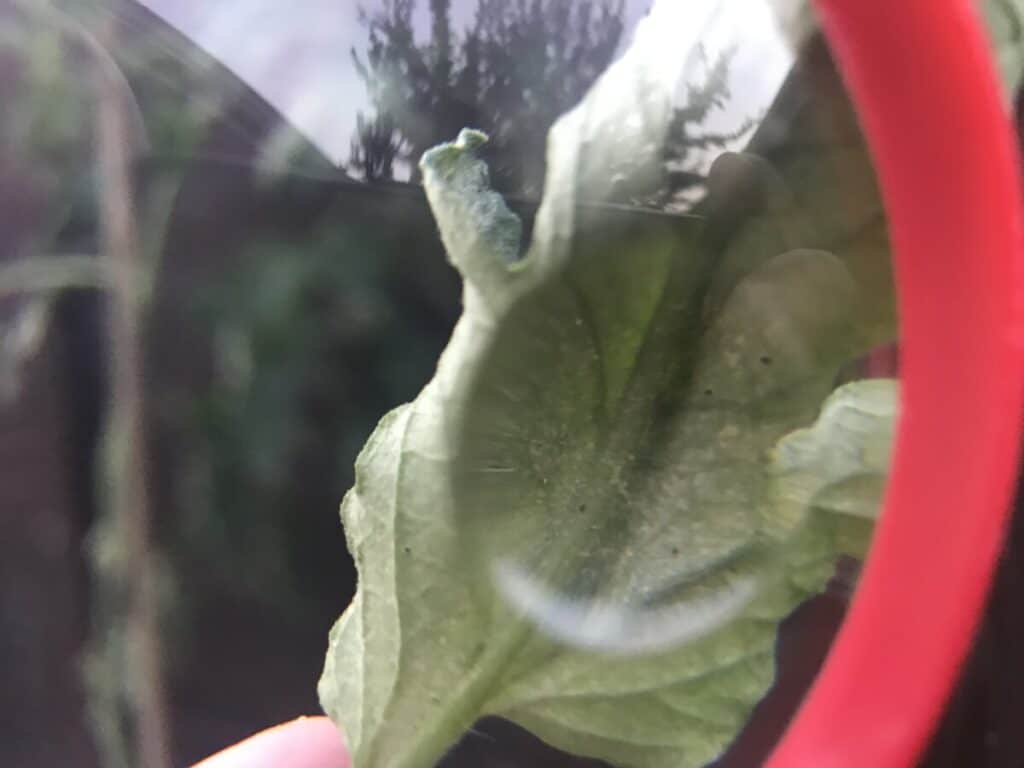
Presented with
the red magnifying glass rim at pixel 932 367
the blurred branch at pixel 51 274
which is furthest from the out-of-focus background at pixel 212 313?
the red magnifying glass rim at pixel 932 367

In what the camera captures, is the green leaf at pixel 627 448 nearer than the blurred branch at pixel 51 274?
Yes

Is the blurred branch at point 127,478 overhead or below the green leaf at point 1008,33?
below

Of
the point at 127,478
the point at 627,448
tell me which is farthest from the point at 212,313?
the point at 627,448

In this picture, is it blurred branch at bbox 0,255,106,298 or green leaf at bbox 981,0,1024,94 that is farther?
blurred branch at bbox 0,255,106,298

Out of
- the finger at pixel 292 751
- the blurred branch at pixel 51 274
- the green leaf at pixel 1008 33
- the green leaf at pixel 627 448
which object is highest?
the green leaf at pixel 1008 33

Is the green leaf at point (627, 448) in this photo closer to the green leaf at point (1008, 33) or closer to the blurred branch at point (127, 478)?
the green leaf at point (1008, 33)

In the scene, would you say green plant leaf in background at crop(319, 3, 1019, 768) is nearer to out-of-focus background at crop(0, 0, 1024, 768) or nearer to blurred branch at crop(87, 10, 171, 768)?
out-of-focus background at crop(0, 0, 1024, 768)

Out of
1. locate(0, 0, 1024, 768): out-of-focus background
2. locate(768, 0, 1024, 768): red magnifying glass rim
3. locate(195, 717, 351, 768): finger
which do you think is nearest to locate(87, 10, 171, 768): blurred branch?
locate(0, 0, 1024, 768): out-of-focus background
